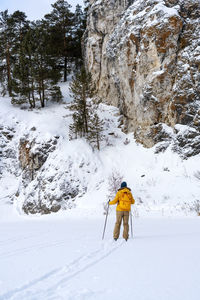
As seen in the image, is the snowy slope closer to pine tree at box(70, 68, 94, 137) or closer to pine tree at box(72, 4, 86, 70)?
pine tree at box(70, 68, 94, 137)

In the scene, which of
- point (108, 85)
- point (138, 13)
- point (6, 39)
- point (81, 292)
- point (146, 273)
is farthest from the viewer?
point (6, 39)

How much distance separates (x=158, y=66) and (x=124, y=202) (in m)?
14.2

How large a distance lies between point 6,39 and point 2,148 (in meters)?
16.5

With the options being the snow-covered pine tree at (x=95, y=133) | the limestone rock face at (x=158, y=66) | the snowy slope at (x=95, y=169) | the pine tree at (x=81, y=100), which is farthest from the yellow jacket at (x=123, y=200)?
the pine tree at (x=81, y=100)

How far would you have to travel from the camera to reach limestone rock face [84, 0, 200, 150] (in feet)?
53.2

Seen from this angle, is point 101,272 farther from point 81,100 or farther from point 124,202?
point 81,100

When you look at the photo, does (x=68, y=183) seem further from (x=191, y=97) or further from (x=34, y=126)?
(x=191, y=97)

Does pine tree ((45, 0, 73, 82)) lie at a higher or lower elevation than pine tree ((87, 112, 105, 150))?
higher

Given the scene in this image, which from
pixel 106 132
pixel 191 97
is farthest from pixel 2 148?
pixel 191 97

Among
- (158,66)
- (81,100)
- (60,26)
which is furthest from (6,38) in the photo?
(158,66)

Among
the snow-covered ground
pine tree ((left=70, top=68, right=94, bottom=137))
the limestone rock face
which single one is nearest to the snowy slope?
pine tree ((left=70, top=68, right=94, bottom=137))

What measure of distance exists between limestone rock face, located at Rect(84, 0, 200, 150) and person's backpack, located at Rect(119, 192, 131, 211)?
35.3ft

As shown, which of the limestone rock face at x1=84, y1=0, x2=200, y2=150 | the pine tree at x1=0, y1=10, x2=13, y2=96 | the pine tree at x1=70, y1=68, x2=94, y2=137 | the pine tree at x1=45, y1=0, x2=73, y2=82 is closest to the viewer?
the limestone rock face at x1=84, y1=0, x2=200, y2=150

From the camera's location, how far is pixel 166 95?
17359mm
